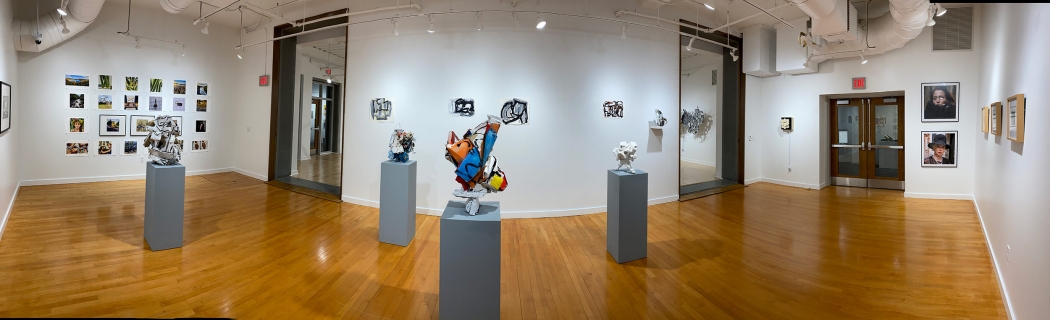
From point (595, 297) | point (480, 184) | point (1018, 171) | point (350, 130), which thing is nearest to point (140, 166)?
point (350, 130)

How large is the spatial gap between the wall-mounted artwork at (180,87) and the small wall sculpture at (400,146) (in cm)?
689

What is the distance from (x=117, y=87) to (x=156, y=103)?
599 mm

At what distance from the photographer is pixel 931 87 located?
6961 millimetres

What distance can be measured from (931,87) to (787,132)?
2269 millimetres

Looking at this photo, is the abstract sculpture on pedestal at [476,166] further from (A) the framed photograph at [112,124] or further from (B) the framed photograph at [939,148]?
(A) the framed photograph at [112,124]

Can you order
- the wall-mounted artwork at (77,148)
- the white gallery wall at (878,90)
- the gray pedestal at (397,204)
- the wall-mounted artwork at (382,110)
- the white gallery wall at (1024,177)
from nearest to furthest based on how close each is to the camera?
the white gallery wall at (1024,177), the gray pedestal at (397,204), the wall-mounted artwork at (382,110), the white gallery wall at (878,90), the wall-mounted artwork at (77,148)

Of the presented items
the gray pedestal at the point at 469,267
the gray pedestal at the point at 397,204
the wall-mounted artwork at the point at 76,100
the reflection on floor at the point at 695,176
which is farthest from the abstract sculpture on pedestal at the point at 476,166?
the wall-mounted artwork at the point at 76,100

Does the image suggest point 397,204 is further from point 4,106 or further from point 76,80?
point 76,80

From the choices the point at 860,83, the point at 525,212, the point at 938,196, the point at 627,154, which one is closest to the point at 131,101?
the point at 525,212

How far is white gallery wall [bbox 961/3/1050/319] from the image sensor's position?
2115mm

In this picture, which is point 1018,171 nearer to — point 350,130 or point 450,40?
point 450,40

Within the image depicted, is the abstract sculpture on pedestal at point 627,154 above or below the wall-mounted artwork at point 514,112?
below

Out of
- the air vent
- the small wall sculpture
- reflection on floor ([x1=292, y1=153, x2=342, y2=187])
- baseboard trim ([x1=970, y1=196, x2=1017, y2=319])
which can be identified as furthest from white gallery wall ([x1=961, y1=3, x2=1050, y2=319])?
reflection on floor ([x1=292, y1=153, x2=342, y2=187])

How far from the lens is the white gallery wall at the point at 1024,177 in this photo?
83.3 inches
